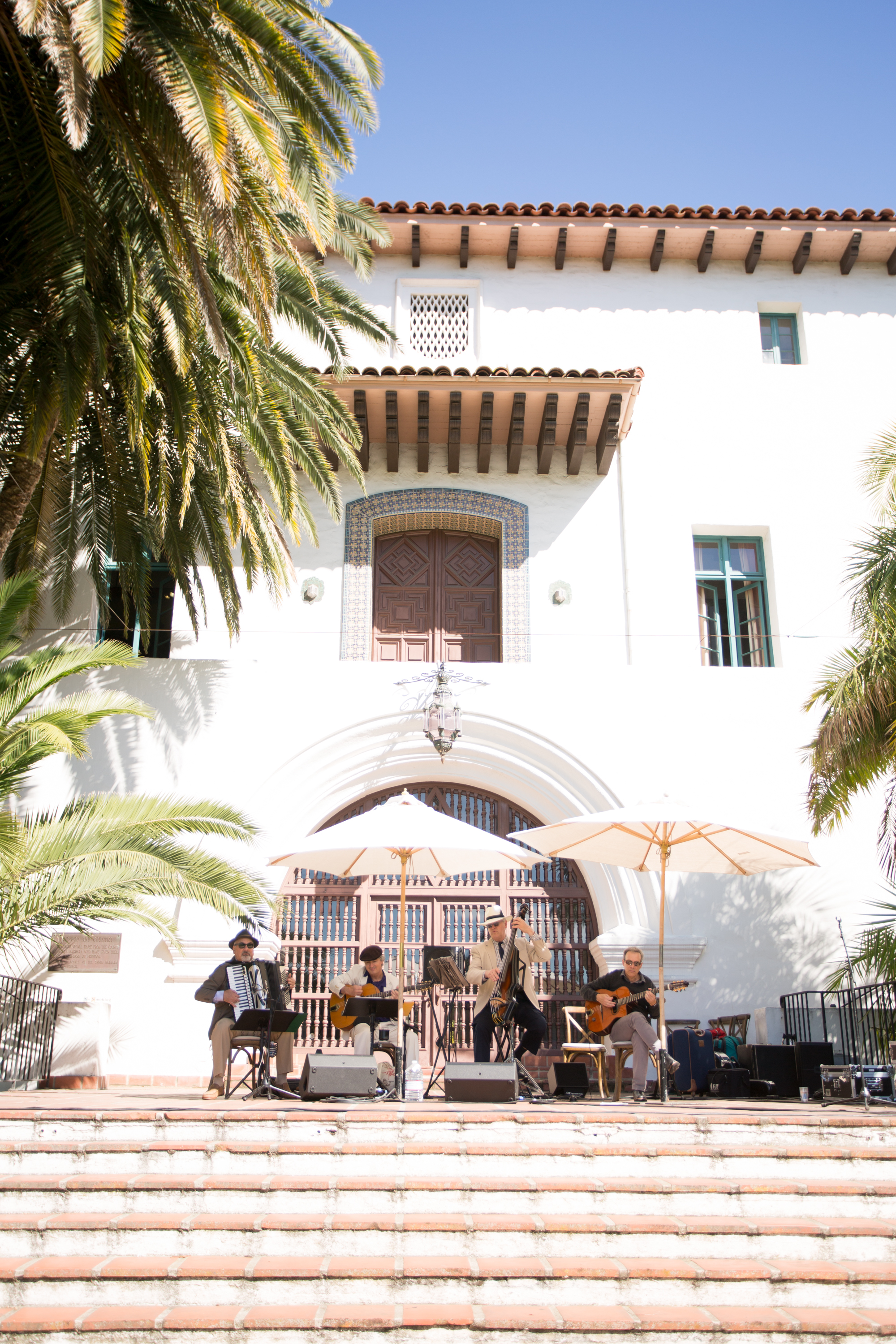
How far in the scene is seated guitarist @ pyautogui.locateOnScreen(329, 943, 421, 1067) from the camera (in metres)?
9.73

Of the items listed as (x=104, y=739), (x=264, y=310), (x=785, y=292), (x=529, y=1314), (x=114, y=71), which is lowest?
(x=529, y=1314)

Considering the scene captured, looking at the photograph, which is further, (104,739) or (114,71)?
(104,739)

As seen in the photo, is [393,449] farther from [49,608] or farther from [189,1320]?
[189,1320]

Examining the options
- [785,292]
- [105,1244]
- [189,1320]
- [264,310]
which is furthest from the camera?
[785,292]

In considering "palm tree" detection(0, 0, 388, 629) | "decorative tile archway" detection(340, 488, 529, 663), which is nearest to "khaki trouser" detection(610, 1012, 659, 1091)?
"decorative tile archway" detection(340, 488, 529, 663)

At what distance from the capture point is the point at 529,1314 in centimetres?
498

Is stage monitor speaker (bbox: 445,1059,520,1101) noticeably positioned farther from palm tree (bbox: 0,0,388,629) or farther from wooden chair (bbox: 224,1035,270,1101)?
palm tree (bbox: 0,0,388,629)

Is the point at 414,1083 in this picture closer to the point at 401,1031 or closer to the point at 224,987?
the point at 401,1031

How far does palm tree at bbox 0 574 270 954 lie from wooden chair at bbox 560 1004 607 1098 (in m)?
2.97

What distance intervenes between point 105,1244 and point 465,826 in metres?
4.76

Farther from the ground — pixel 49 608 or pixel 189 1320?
pixel 49 608

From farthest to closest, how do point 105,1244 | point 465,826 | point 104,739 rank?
1. point 104,739
2. point 465,826
3. point 105,1244

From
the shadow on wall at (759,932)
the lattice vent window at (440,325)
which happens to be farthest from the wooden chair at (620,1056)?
the lattice vent window at (440,325)

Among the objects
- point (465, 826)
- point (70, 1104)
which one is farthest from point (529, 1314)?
point (465, 826)
